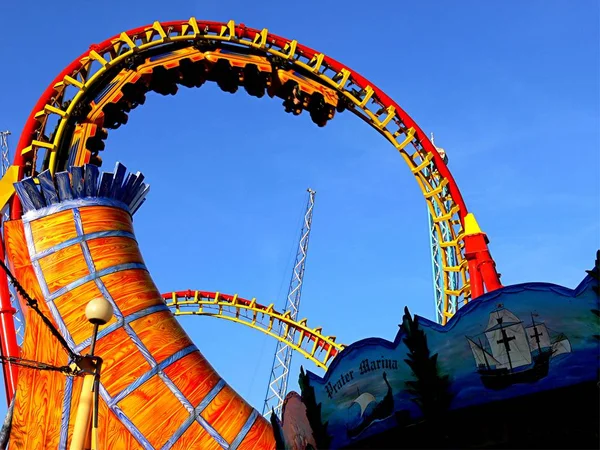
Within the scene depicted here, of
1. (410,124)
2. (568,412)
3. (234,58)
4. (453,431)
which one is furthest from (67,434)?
(410,124)

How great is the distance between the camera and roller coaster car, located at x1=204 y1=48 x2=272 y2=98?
12852 mm

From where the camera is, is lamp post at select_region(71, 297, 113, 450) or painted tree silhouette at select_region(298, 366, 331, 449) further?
painted tree silhouette at select_region(298, 366, 331, 449)

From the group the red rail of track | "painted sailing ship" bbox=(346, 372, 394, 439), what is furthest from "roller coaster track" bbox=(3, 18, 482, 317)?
"painted sailing ship" bbox=(346, 372, 394, 439)

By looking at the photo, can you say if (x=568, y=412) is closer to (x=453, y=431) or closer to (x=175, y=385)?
(x=453, y=431)

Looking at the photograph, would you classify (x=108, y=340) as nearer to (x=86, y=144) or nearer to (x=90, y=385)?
(x=90, y=385)

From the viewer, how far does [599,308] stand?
6.85 meters

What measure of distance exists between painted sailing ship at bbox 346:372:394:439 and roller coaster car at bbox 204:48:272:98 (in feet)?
22.8

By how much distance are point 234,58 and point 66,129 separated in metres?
3.19

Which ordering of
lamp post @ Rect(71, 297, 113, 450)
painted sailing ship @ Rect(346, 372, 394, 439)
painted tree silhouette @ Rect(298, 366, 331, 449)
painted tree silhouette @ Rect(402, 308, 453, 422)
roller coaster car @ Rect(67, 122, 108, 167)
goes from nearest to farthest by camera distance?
lamp post @ Rect(71, 297, 113, 450), painted tree silhouette @ Rect(402, 308, 453, 422), painted sailing ship @ Rect(346, 372, 394, 439), painted tree silhouette @ Rect(298, 366, 331, 449), roller coaster car @ Rect(67, 122, 108, 167)

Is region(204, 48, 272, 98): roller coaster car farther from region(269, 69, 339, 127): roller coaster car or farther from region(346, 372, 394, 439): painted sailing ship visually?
region(346, 372, 394, 439): painted sailing ship

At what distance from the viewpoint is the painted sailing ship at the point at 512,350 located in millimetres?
7145

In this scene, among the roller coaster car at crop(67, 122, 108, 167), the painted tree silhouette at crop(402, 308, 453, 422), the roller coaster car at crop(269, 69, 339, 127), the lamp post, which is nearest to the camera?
the lamp post

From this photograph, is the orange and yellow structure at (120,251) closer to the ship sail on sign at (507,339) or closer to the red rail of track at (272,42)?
the red rail of track at (272,42)

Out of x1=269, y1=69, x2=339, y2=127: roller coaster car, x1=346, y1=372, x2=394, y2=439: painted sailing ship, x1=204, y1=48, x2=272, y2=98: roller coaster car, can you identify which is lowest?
x1=346, y1=372, x2=394, y2=439: painted sailing ship
